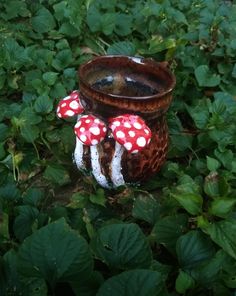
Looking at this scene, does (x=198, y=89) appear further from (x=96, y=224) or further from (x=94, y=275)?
(x=94, y=275)

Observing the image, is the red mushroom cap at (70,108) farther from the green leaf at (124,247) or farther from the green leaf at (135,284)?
A: the green leaf at (135,284)

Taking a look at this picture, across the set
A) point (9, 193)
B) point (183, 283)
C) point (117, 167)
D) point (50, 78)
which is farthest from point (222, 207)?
point (50, 78)

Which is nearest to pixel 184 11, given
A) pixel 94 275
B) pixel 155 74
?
pixel 155 74

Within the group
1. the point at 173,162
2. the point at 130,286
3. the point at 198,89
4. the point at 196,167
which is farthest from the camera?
the point at 198,89

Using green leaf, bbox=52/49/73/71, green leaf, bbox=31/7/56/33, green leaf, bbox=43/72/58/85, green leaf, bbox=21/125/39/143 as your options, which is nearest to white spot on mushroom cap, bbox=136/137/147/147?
green leaf, bbox=21/125/39/143

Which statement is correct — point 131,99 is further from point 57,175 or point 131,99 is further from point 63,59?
point 63,59

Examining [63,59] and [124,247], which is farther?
[63,59]

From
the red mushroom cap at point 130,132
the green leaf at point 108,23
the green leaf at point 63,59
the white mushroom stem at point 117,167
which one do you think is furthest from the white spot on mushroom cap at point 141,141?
the green leaf at point 108,23
